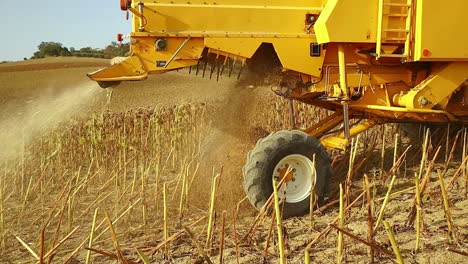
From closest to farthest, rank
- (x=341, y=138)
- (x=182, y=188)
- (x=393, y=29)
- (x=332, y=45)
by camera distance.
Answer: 1. (x=182, y=188)
2. (x=393, y=29)
3. (x=332, y=45)
4. (x=341, y=138)

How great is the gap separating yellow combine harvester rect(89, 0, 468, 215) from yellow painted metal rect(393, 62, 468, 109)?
0.04ft

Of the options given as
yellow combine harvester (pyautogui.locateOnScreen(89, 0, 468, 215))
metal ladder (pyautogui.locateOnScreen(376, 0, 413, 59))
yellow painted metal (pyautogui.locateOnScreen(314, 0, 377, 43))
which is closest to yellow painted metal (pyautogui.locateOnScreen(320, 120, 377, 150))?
yellow combine harvester (pyautogui.locateOnScreen(89, 0, 468, 215))

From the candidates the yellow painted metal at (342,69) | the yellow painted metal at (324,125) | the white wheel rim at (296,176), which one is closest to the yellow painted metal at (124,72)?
the white wheel rim at (296,176)

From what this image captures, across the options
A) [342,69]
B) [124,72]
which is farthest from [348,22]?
[124,72]

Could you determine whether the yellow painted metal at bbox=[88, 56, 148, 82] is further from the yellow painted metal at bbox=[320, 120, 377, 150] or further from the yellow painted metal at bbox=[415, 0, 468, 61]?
the yellow painted metal at bbox=[415, 0, 468, 61]

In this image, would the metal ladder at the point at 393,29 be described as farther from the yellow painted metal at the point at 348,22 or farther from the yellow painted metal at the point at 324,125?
the yellow painted metal at the point at 324,125

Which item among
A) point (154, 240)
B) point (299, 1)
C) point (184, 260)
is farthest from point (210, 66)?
point (184, 260)

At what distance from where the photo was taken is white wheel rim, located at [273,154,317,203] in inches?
196

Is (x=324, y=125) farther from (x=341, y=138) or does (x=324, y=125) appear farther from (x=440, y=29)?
(x=440, y=29)

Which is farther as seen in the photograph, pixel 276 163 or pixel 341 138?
pixel 341 138

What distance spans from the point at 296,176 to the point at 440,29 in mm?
2115

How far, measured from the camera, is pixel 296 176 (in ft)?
16.8

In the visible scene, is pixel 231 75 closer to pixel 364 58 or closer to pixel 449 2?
pixel 364 58

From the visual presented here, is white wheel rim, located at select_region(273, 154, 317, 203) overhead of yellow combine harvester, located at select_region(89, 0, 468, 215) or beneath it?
beneath
